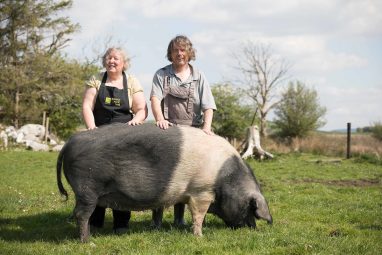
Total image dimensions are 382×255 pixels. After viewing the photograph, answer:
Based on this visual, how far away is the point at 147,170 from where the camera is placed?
5547 mm

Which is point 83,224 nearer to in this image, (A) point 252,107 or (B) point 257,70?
(A) point 252,107

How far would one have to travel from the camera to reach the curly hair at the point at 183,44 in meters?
6.14

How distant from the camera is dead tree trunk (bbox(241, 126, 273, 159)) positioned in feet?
65.2

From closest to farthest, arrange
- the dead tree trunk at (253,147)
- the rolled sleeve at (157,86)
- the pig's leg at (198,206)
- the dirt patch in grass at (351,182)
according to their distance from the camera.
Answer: the pig's leg at (198,206)
the rolled sleeve at (157,86)
the dirt patch in grass at (351,182)
the dead tree trunk at (253,147)

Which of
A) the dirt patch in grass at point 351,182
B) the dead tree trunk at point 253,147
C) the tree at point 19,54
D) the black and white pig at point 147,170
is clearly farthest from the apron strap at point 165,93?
the tree at point 19,54

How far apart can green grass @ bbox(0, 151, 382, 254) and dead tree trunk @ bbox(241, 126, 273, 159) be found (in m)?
7.78

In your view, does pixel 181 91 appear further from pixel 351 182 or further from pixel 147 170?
pixel 351 182

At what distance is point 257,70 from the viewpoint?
170ft

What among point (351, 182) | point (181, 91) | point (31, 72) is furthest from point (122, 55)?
point (31, 72)

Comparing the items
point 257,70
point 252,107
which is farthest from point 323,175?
point 257,70

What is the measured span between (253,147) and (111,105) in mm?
→ 14393

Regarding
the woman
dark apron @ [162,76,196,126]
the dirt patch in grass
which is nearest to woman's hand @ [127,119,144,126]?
the woman

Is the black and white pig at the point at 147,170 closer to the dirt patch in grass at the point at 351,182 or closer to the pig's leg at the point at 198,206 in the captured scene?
the pig's leg at the point at 198,206

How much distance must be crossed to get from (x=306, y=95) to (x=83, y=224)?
44.7 meters
